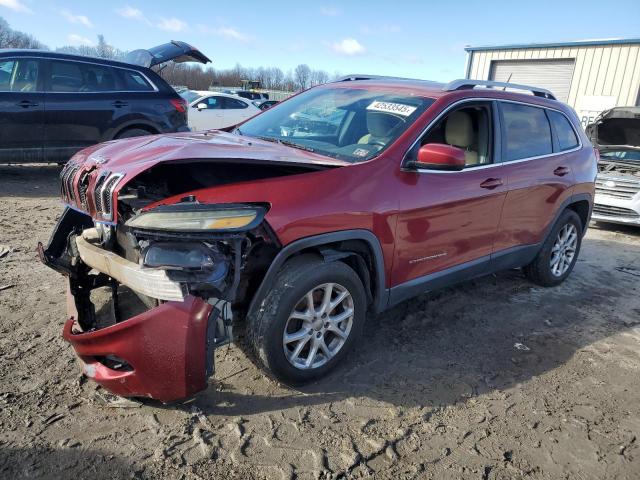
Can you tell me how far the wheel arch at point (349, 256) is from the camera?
261 cm

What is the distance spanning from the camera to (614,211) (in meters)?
7.81

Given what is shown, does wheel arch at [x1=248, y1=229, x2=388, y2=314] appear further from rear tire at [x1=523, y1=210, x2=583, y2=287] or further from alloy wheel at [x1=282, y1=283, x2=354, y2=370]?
rear tire at [x1=523, y1=210, x2=583, y2=287]

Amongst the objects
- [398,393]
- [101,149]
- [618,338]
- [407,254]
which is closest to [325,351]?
[398,393]

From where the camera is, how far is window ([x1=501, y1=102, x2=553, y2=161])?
3.98m

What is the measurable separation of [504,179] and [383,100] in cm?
118

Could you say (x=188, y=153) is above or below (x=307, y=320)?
above

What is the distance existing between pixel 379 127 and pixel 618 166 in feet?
22.6

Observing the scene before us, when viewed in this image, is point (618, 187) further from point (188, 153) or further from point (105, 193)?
point (105, 193)

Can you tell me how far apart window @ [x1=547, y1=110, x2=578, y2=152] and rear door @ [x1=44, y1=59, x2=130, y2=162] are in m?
6.11

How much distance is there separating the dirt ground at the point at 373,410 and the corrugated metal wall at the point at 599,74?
Result: 1464 cm

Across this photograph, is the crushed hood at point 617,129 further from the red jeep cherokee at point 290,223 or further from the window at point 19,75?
the window at point 19,75

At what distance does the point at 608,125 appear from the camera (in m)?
8.98

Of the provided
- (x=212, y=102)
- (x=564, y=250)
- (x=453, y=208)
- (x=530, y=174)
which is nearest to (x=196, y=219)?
(x=453, y=208)

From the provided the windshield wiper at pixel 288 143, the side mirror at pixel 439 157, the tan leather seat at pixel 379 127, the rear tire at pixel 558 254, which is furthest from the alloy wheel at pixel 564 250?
the windshield wiper at pixel 288 143
